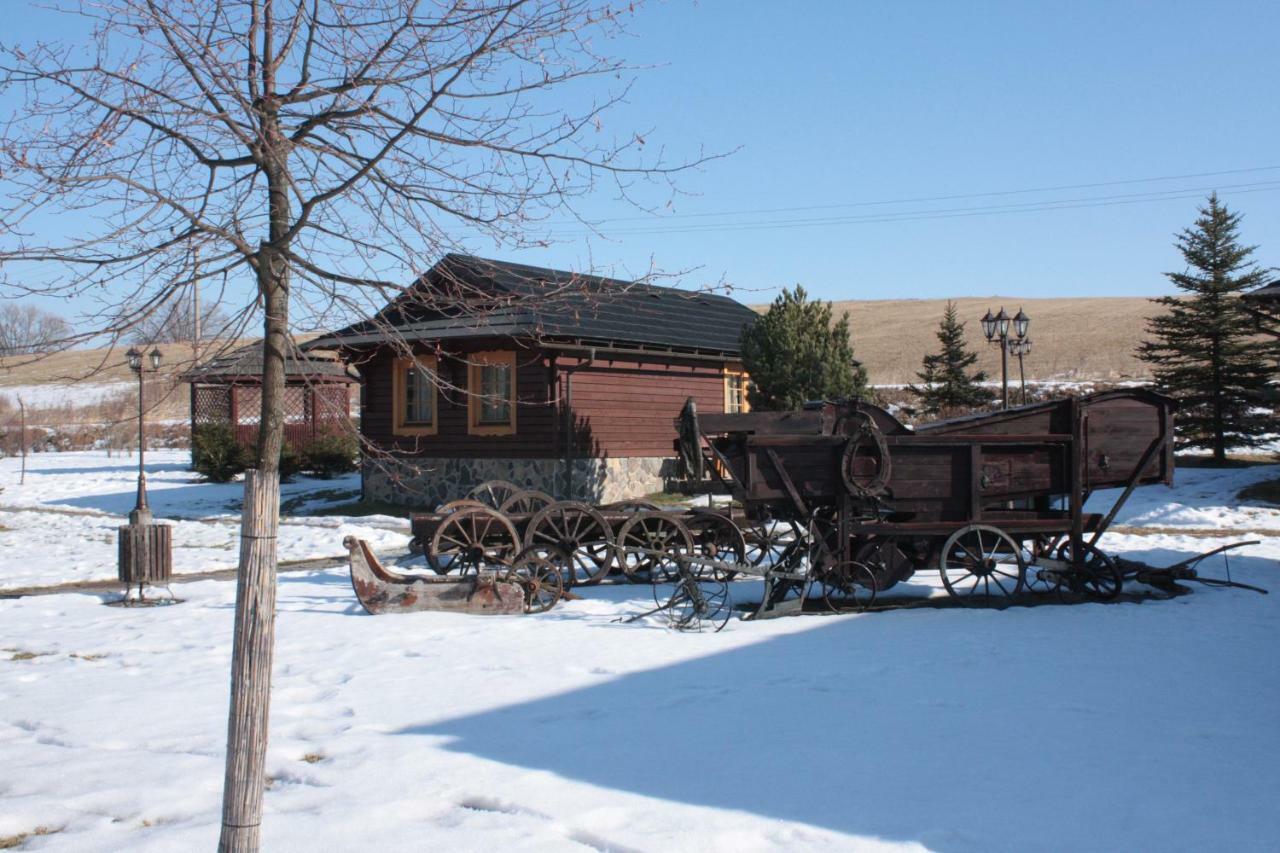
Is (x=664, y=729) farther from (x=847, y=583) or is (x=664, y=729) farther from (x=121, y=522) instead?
(x=121, y=522)

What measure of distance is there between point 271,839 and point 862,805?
2537mm

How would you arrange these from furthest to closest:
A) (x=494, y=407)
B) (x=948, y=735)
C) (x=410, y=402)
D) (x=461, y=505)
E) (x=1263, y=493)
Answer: (x=410, y=402) → (x=494, y=407) → (x=1263, y=493) → (x=461, y=505) → (x=948, y=735)

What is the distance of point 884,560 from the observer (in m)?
10.2

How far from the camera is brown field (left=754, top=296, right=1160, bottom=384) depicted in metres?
52.0

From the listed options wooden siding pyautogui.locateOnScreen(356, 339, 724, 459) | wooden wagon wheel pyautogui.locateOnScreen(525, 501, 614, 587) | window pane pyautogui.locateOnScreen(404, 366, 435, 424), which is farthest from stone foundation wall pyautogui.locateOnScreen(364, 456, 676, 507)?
wooden wagon wheel pyautogui.locateOnScreen(525, 501, 614, 587)

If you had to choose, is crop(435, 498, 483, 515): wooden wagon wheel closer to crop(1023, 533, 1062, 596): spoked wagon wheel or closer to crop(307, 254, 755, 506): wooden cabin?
crop(1023, 533, 1062, 596): spoked wagon wheel

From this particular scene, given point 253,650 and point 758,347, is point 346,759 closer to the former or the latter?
point 253,650

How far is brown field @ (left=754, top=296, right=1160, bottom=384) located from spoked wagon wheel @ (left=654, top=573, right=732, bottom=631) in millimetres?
37152

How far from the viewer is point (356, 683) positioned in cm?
730

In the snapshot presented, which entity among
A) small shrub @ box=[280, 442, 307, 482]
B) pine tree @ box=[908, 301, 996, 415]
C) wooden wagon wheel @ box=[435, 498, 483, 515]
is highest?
pine tree @ box=[908, 301, 996, 415]

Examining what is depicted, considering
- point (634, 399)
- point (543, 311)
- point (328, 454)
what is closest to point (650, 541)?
point (543, 311)

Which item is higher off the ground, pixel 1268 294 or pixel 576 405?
pixel 1268 294

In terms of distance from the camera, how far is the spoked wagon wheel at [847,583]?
995 cm

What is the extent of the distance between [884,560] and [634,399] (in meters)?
11.5
